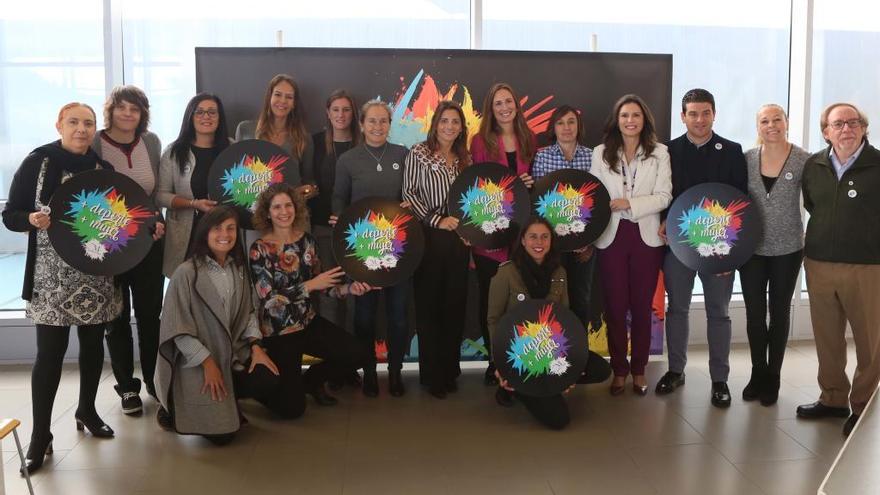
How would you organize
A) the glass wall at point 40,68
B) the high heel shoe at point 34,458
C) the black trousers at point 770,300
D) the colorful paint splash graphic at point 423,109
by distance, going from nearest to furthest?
the high heel shoe at point 34,458 < the black trousers at point 770,300 < the colorful paint splash graphic at point 423,109 < the glass wall at point 40,68

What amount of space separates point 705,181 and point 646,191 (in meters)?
0.29

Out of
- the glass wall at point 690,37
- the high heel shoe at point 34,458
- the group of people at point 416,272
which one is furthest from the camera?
the glass wall at point 690,37

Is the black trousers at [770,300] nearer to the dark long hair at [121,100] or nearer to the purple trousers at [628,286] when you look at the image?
the purple trousers at [628,286]

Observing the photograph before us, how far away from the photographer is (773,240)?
3.68 metres

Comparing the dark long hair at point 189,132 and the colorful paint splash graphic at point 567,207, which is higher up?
the dark long hair at point 189,132

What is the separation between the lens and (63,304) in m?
3.09

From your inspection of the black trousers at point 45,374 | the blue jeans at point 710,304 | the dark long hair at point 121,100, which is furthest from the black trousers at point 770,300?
the black trousers at point 45,374

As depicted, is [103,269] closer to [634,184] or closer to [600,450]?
[600,450]

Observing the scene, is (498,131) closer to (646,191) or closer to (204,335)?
(646,191)

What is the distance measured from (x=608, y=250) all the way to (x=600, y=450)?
1.06 meters

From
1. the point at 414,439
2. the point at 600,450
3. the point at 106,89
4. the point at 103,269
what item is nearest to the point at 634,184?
the point at 600,450

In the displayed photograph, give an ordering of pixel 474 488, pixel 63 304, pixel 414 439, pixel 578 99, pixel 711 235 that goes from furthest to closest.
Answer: pixel 578 99, pixel 711 235, pixel 414 439, pixel 63 304, pixel 474 488

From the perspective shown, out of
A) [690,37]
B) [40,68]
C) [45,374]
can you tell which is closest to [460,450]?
[45,374]

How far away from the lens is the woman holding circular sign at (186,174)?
3.72 m
